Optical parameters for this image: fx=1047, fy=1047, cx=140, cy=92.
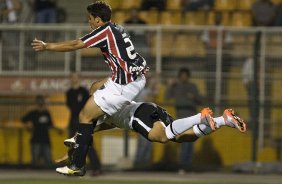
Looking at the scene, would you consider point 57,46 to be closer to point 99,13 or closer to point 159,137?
point 99,13

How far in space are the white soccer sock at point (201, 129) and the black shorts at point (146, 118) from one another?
0.48 meters

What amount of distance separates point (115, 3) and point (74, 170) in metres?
10.1

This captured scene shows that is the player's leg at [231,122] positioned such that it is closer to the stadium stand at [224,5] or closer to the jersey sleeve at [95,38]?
the jersey sleeve at [95,38]

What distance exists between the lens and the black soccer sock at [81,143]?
46.7 feet

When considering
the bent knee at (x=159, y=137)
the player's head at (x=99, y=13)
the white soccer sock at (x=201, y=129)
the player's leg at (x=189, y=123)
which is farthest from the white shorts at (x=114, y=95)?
the white soccer sock at (x=201, y=129)

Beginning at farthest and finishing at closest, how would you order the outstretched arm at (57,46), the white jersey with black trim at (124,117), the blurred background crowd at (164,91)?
the blurred background crowd at (164,91) → the white jersey with black trim at (124,117) → the outstretched arm at (57,46)

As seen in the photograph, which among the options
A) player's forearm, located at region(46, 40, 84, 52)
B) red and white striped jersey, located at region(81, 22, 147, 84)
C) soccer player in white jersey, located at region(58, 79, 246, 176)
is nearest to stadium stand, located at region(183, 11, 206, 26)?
soccer player in white jersey, located at region(58, 79, 246, 176)

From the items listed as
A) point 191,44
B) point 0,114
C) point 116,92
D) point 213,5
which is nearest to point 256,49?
point 191,44

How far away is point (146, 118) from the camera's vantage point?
1427 centimetres

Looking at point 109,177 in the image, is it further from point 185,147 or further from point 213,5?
point 213,5

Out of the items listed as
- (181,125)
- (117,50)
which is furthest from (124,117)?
(117,50)

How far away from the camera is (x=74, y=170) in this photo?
14203mm

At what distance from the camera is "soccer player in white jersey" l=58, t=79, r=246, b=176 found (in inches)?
545

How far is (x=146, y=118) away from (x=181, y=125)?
55cm
